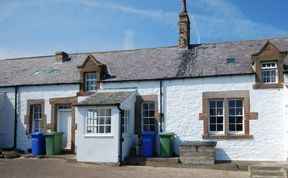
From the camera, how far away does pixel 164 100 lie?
62.6ft

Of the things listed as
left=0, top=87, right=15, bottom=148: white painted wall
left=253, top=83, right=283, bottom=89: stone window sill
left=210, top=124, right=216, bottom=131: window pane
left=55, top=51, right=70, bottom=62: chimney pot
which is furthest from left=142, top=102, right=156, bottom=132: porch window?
left=0, top=87, right=15, bottom=148: white painted wall

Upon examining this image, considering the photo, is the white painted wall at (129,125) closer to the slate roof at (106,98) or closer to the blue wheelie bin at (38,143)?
the slate roof at (106,98)

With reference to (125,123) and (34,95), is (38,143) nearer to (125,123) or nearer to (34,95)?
(34,95)

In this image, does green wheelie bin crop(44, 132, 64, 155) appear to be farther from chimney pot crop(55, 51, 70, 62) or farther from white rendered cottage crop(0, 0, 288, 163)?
chimney pot crop(55, 51, 70, 62)

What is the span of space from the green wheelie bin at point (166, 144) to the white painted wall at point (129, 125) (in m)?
1.77

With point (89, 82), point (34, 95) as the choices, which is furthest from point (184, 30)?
point (34, 95)

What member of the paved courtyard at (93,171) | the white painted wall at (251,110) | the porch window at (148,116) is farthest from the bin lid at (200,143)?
the porch window at (148,116)

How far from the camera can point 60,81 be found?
2142cm

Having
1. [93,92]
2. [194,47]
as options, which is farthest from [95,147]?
[194,47]

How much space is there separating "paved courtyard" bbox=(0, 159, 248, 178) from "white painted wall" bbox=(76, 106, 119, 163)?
0.58 meters

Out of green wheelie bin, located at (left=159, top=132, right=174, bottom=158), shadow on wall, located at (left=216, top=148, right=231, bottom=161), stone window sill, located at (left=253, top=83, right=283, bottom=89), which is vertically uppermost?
stone window sill, located at (left=253, top=83, right=283, bottom=89)

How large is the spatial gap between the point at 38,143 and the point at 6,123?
389 centimetres

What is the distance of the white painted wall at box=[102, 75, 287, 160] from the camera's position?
17.1 meters

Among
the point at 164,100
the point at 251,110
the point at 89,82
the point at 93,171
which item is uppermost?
the point at 89,82
